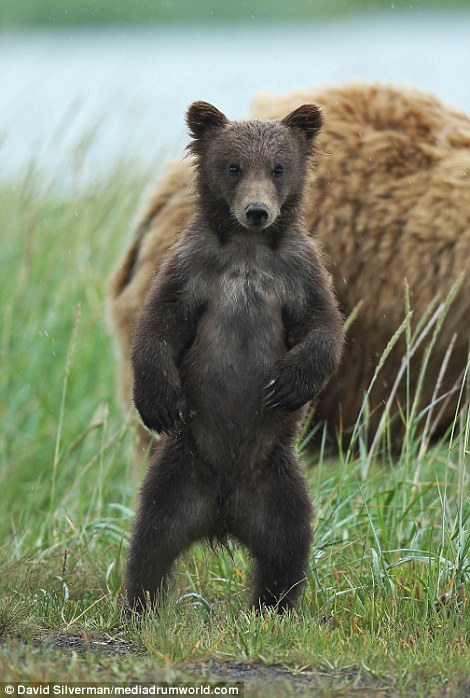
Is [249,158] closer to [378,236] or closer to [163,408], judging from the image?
[163,408]

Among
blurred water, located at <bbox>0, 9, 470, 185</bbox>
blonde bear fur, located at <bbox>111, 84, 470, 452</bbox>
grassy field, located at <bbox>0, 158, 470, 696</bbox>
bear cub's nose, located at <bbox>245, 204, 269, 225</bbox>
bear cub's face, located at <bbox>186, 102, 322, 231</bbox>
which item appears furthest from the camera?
blurred water, located at <bbox>0, 9, 470, 185</bbox>

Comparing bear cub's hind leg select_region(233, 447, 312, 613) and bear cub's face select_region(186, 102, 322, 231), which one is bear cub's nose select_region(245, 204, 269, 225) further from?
bear cub's hind leg select_region(233, 447, 312, 613)

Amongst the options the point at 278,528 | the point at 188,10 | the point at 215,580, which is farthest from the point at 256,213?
the point at 188,10

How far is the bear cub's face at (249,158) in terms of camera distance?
4.21 meters

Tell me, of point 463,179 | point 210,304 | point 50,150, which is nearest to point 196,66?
point 50,150

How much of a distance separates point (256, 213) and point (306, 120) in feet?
1.78

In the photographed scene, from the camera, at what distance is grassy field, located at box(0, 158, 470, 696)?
370 cm

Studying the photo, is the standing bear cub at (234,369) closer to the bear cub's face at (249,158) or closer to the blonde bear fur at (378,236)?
the bear cub's face at (249,158)

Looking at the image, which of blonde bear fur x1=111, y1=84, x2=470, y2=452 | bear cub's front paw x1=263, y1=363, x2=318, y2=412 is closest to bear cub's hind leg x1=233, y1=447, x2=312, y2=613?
bear cub's front paw x1=263, y1=363, x2=318, y2=412

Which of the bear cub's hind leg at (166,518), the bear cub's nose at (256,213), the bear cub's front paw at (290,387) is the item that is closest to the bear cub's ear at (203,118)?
the bear cub's nose at (256,213)

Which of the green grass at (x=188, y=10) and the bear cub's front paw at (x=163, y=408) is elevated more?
the green grass at (x=188, y=10)

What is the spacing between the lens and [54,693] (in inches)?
128

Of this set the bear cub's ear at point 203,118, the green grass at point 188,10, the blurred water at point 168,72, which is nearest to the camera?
the bear cub's ear at point 203,118

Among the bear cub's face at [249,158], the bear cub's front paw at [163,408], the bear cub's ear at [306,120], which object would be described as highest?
the bear cub's ear at [306,120]
